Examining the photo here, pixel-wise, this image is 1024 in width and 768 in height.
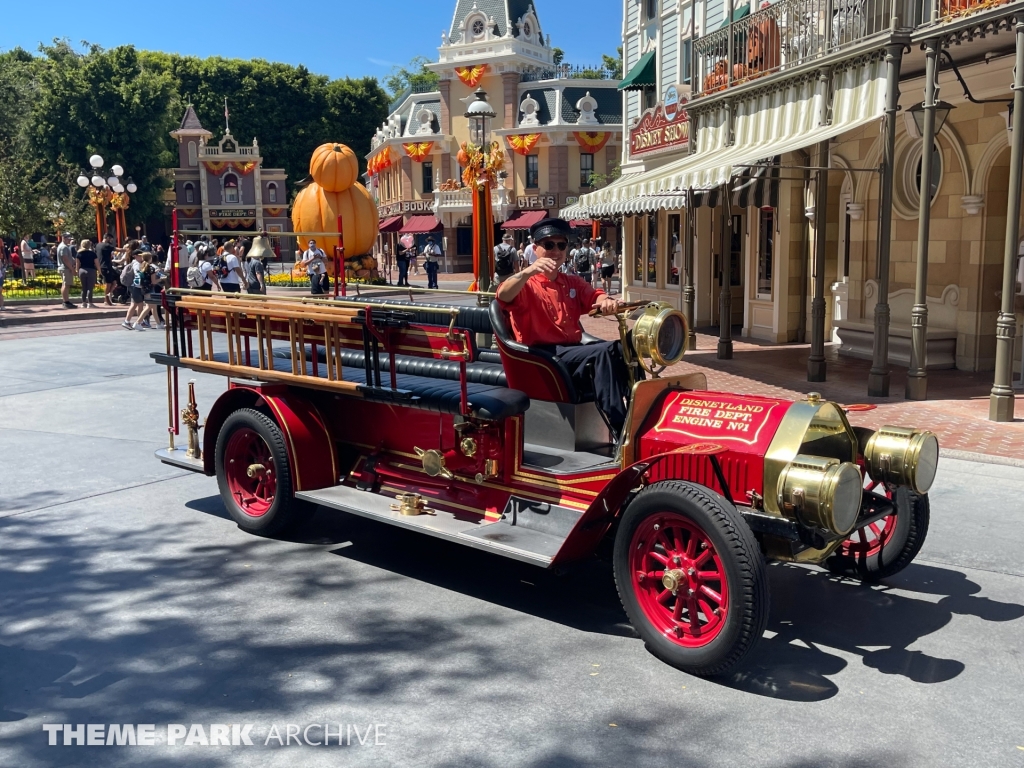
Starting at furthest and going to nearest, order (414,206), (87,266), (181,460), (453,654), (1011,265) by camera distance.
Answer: (414,206) < (87,266) < (1011,265) < (181,460) < (453,654)

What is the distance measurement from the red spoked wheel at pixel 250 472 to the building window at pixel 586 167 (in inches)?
1890

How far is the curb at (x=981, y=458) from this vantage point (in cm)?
764

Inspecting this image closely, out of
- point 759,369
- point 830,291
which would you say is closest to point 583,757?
point 759,369

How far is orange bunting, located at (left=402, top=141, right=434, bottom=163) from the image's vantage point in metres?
55.5

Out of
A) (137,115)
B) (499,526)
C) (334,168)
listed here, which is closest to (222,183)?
(137,115)

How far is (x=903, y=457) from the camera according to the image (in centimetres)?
432

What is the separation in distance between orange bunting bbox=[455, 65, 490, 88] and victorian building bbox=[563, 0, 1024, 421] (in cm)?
3684

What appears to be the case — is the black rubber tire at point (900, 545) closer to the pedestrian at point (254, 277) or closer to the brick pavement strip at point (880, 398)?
the brick pavement strip at point (880, 398)

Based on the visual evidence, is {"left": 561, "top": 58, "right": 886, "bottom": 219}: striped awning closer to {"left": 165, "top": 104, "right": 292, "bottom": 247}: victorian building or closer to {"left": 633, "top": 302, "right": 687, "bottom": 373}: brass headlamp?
{"left": 633, "top": 302, "right": 687, "bottom": 373}: brass headlamp

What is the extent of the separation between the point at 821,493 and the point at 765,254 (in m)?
13.3

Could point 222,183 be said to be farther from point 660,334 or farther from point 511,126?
point 660,334

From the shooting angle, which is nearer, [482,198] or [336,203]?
[482,198]

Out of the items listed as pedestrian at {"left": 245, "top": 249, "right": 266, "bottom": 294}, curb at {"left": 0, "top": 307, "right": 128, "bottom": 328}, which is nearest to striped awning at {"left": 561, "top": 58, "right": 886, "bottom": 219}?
pedestrian at {"left": 245, "top": 249, "right": 266, "bottom": 294}

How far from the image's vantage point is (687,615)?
417cm
